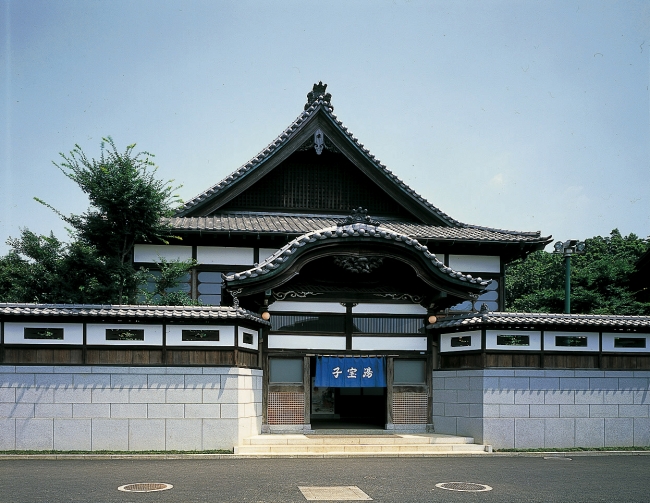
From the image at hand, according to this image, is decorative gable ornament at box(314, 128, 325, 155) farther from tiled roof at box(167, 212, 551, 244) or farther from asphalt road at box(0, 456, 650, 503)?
asphalt road at box(0, 456, 650, 503)

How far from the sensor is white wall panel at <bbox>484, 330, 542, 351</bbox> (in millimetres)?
18812

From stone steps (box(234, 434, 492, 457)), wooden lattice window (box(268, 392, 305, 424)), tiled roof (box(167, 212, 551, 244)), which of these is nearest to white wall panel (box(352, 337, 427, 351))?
wooden lattice window (box(268, 392, 305, 424))

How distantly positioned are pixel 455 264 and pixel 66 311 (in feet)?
39.9

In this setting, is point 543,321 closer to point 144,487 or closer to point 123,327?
point 123,327

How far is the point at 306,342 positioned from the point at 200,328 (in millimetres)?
3832

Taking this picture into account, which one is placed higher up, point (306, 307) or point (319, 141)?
point (319, 141)

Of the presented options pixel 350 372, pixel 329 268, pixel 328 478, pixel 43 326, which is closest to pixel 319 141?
pixel 329 268

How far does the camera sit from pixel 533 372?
61.8 ft

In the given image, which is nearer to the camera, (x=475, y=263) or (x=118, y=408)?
(x=118, y=408)

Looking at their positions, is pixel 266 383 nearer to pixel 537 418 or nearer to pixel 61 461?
pixel 61 461

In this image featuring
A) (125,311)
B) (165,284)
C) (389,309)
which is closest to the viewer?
(125,311)

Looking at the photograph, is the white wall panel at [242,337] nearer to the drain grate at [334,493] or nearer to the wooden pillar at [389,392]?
the wooden pillar at [389,392]

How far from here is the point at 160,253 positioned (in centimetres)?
2233

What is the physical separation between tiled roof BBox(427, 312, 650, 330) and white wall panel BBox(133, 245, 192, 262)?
850 centimetres
